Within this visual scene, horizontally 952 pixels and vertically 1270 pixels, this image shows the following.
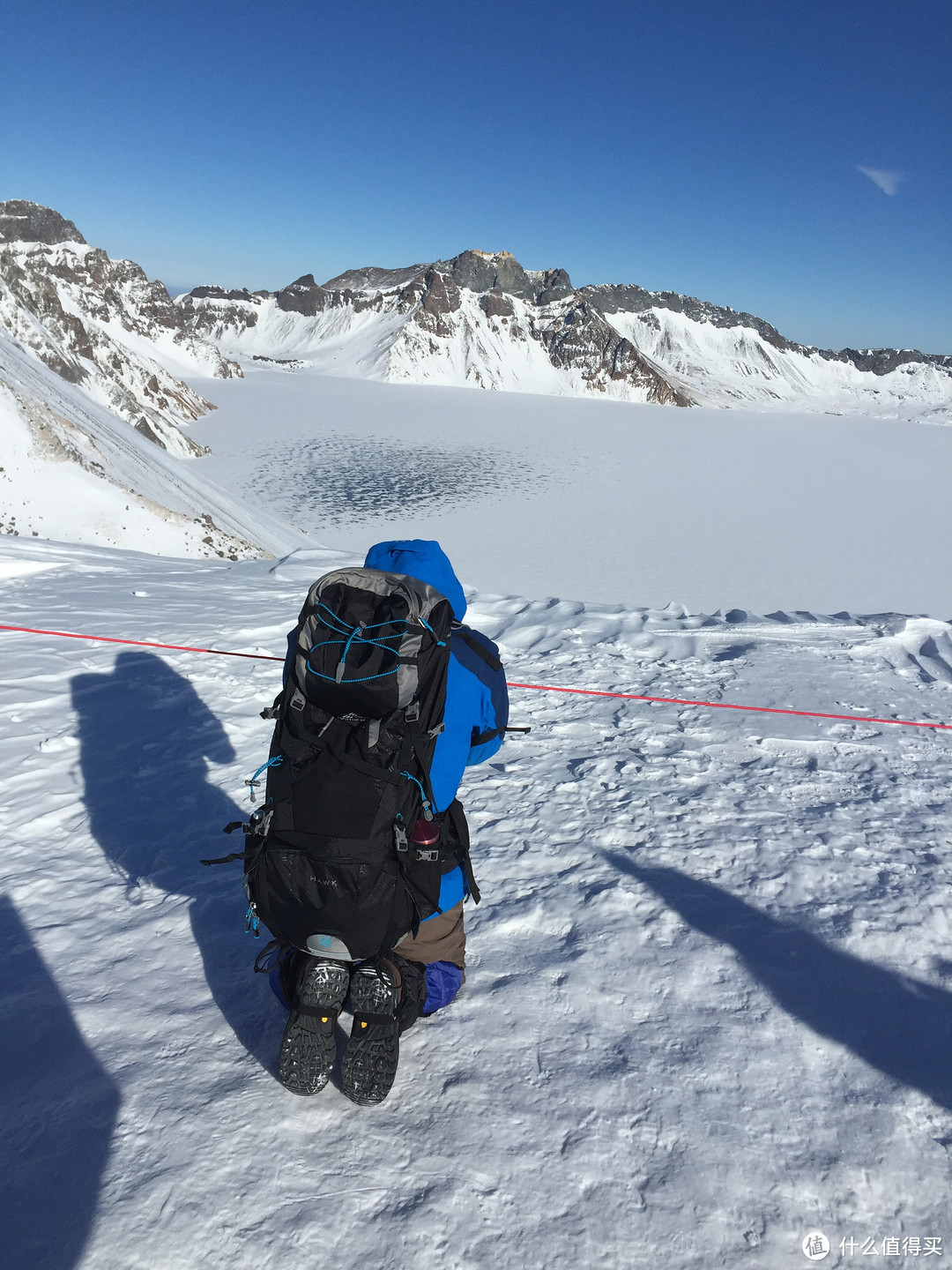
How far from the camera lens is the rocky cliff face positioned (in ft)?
115

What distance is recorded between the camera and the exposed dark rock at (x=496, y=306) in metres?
162

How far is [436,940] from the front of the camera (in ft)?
8.20

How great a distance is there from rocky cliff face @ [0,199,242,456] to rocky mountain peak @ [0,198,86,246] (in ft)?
99.3

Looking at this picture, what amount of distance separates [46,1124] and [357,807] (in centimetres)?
139

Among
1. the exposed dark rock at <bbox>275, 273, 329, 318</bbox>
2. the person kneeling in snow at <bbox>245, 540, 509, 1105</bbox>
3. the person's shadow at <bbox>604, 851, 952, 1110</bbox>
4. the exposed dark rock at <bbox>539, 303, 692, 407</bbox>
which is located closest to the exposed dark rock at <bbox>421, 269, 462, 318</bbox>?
the exposed dark rock at <bbox>539, 303, 692, 407</bbox>

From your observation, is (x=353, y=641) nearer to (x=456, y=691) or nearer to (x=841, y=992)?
(x=456, y=691)

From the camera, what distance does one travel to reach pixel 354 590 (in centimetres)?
219

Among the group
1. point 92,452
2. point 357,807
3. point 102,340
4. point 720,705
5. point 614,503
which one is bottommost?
point 720,705

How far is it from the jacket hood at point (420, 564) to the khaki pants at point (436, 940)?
3.44ft

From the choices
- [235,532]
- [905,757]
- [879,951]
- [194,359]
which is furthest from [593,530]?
[194,359]

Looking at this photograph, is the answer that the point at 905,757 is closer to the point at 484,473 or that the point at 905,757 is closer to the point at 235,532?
the point at 235,532

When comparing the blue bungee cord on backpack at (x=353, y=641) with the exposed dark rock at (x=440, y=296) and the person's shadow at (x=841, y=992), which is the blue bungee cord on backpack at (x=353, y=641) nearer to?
the person's shadow at (x=841, y=992)

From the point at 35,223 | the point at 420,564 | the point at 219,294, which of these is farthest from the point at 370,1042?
the point at 219,294

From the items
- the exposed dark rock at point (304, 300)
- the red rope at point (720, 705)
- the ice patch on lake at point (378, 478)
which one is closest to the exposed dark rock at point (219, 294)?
the exposed dark rock at point (304, 300)
